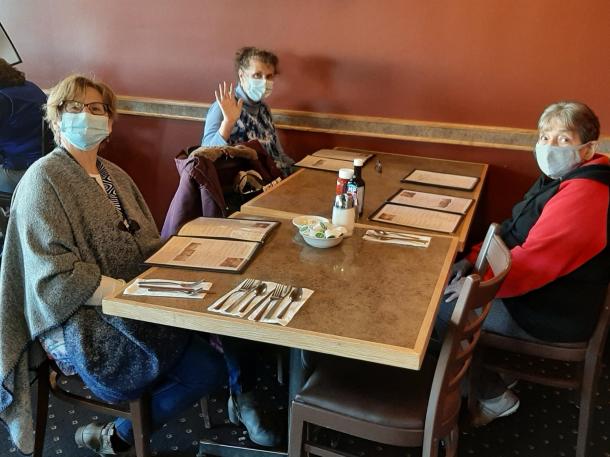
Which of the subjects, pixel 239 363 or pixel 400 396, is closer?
pixel 400 396

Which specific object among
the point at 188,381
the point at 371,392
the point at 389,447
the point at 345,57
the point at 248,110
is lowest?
the point at 389,447

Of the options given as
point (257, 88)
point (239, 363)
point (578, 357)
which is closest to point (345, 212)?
point (239, 363)

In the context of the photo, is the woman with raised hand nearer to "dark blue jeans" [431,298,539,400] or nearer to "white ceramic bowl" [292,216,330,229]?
"white ceramic bowl" [292,216,330,229]

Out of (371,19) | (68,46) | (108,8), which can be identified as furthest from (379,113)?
(68,46)

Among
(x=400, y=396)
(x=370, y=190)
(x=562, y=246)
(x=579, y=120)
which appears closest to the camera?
(x=400, y=396)

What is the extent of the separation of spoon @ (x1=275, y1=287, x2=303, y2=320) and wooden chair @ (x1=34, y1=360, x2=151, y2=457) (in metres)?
0.58

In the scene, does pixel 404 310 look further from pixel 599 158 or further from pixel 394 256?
pixel 599 158

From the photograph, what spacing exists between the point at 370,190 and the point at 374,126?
0.81 m

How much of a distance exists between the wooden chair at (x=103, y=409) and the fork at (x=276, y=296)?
55 centimetres

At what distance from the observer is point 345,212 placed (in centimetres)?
175

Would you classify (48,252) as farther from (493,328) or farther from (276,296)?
(493,328)

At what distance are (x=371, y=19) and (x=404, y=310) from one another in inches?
78.8

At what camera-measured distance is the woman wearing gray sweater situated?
4.97ft

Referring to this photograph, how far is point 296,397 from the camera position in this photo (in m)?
1.49
